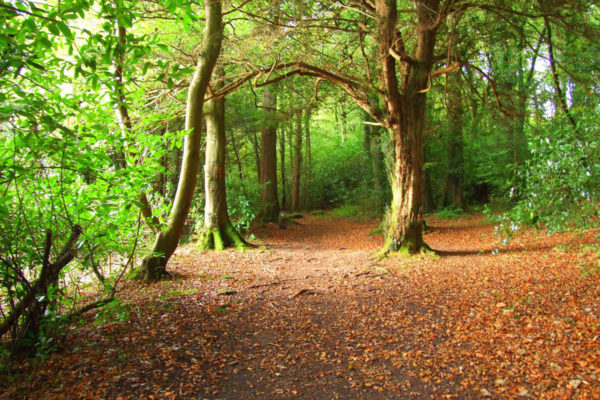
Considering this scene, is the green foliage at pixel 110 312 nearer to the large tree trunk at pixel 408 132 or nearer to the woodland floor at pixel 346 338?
the woodland floor at pixel 346 338

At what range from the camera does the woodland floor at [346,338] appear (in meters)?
3.19

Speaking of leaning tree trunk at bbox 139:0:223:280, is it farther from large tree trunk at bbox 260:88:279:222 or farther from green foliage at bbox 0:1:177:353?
large tree trunk at bbox 260:88:279:222

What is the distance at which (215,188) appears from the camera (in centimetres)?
1019

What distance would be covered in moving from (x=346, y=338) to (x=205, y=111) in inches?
300

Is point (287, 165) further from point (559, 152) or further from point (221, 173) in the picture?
point (559, 152)

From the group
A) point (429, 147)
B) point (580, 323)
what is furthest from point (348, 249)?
point (429, 147)

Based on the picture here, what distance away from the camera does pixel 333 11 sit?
7508 millimetres

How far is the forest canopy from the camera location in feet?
9.52

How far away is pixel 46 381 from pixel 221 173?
24.7 feet

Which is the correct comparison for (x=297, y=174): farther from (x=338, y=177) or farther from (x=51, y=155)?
(x=51, y=155)

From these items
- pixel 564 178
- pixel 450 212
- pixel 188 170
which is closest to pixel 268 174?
pixel 450 212

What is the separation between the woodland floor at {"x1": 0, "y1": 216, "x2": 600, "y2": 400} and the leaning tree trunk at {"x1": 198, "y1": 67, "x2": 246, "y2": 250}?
2827mm

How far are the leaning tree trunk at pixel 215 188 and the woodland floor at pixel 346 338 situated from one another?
2.83m

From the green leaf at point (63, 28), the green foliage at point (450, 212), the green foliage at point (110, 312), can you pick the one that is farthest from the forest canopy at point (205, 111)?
the green foliage at point (450, 212)
